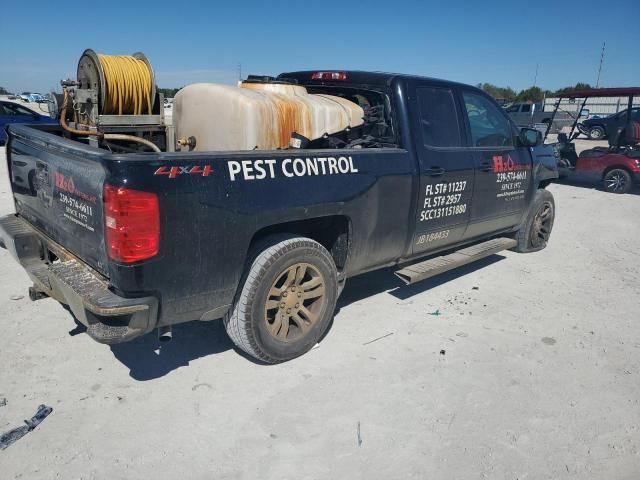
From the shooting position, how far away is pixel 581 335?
401 centimetres

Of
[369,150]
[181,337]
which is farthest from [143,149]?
[369,150]

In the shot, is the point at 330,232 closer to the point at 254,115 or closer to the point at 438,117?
the point at 254,115

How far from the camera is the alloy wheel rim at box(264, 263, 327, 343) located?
10.8 ft

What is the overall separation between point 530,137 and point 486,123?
68 centimetres

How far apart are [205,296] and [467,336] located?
7.10 feet

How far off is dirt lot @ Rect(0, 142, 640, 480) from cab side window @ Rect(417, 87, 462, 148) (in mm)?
1472

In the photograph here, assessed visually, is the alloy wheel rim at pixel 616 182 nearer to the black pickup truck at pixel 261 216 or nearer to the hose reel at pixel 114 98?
the black pickup truck at pixel 261 216

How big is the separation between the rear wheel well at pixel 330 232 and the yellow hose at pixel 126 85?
1.80 m

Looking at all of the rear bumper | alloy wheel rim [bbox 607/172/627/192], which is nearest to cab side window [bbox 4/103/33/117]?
the rear bumper

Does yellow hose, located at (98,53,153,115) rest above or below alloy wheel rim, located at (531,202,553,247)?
above

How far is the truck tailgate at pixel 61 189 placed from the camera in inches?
104

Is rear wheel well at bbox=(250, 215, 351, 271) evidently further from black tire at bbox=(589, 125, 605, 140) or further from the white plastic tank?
black tire at bbox=(589, 125, 605, 140)

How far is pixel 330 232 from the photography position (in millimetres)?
3725

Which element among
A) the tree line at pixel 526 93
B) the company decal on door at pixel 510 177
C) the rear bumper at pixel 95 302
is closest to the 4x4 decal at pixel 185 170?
the rear bumper at pixel 95 302
